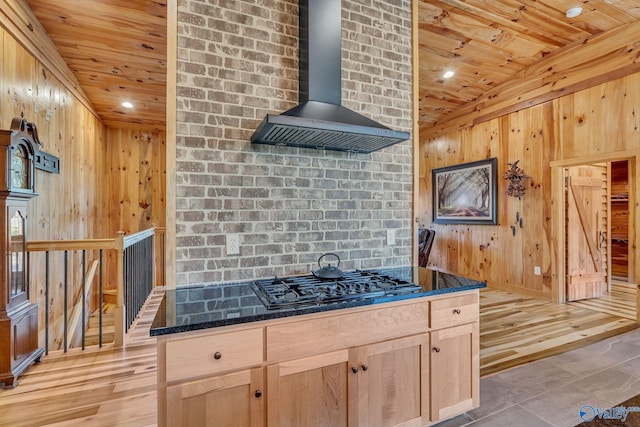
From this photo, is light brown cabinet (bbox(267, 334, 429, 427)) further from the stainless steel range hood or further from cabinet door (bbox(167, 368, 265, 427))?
the stainless steel range hood

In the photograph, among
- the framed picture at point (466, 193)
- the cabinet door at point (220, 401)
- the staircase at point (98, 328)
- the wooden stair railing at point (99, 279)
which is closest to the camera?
the cabinet door at point (220, 401)

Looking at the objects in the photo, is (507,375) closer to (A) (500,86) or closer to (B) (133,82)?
(A) (500,86)

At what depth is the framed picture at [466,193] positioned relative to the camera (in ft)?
16.6

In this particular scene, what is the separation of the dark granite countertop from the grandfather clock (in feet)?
5.25

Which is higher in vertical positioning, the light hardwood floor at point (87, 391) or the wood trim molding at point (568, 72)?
the wood trim molding at point (568, 72)

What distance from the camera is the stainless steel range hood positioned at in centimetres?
183

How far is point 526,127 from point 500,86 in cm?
83

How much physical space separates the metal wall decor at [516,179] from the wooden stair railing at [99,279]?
5097 mm

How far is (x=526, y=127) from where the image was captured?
455 cm

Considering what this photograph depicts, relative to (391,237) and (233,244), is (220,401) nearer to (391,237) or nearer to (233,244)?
(233,244)

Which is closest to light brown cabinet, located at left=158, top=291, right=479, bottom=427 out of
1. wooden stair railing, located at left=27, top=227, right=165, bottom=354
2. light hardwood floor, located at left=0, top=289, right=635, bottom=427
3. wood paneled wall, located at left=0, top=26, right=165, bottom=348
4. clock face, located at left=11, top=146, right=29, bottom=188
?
light hardwood floor, located at left=0, top=289, right=635, bottom=427

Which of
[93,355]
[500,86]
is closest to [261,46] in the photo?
[93,355]

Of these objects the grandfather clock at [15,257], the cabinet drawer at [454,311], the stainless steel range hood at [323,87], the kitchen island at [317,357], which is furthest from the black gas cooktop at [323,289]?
the grandfather clock at [15,257]

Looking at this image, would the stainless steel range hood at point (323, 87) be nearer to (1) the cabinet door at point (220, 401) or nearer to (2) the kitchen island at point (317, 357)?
(2) the kitchen island at point (317, 357)
